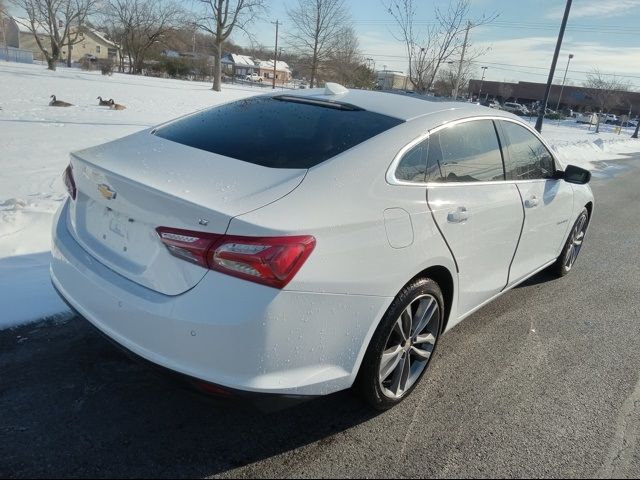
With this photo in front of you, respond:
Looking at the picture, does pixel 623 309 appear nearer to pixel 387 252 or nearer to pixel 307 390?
pixel 387 252

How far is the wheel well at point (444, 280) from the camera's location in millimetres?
2705

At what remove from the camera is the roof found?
9.70ft

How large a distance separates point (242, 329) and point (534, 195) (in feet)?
8.62

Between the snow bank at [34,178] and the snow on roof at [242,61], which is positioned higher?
the snow on roof at [242,61]

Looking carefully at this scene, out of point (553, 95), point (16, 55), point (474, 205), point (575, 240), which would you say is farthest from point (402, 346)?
point (553, 95)

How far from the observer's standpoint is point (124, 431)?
2.39m

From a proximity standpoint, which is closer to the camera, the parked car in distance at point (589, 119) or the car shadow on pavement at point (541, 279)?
the car shadow on pavement at point (541, 279)

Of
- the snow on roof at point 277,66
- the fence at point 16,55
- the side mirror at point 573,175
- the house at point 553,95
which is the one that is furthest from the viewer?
the snow on roof at point 277,66

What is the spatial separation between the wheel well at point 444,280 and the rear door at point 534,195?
86 centimetres

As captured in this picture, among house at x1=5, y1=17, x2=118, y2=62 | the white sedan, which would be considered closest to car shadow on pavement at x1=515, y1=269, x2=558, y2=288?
the white sedan

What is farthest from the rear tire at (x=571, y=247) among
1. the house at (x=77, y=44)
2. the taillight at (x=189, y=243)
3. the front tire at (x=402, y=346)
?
the house at (x=77, y=44)

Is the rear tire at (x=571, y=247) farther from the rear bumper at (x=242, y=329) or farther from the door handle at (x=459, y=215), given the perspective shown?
the rear bumper at (x=242, y=329)

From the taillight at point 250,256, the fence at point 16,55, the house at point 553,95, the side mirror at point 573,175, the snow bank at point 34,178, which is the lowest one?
the snow bank at point 34,178

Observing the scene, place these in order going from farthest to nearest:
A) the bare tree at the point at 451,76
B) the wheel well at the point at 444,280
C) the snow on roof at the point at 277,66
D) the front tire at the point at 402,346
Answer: the snow on roof at the point at 277,66, the bare tree at the point at 451,76, the wheel well at the point at 444,280, the front tire at the point at 402,346
